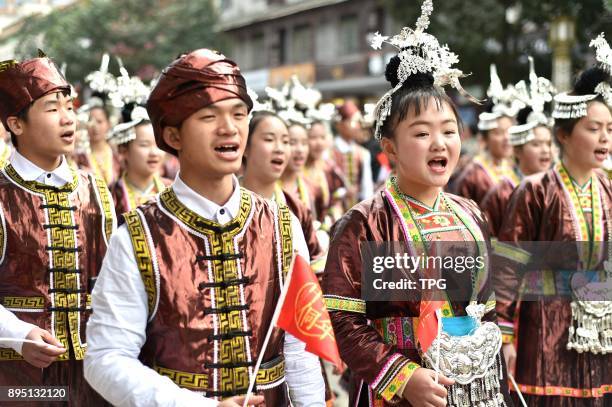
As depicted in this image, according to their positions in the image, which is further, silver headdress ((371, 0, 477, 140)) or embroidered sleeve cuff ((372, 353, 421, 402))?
silver headdress ((371, 0, 477, 140))

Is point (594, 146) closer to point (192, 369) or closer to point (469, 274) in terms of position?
point (469, 274)

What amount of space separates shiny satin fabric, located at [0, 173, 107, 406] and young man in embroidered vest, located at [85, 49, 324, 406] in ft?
4.23

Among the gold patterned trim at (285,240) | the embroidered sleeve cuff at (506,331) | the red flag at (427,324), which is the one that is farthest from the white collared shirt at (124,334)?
the embroidered sleeve cuff at (506,331)

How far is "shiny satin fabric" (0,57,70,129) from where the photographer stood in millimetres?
4180

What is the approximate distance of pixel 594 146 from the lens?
466 cm

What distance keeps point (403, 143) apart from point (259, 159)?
2.14 metres

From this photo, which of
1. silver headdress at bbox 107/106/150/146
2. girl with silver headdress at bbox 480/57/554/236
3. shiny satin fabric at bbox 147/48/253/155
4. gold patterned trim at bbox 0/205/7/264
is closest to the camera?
shiny satin fabric at bbox 147/48/253/155

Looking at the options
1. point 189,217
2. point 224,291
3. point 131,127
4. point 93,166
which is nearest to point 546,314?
point 224,291

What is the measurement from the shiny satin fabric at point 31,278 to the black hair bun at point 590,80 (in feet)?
8.84

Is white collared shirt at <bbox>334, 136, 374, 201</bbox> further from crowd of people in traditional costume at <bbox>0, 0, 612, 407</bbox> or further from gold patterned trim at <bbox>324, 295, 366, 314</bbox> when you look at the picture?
gold patterned trim at <bbox>324, 295, 366, 314</bbox>

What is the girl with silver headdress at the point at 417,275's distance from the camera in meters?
3.23

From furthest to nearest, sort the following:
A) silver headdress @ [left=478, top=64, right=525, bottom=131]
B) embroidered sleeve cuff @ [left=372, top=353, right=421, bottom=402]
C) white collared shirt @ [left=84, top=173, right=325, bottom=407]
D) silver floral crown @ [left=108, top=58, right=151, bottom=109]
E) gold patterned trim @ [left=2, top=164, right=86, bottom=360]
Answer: silver headdress @ [left=478, top=64, right=525, bottom=131]
silver floral crown @ [left=108, top=58, right=151, bottom=109]
gold patterned trim @ [left=2, top=164, right=86, bottom=360]
embroidered sleeve cuff @ [left=372, top=353, right=421, bottom=402]
white collared shirt @ [left=84, top=173, right=325, bottom=407]

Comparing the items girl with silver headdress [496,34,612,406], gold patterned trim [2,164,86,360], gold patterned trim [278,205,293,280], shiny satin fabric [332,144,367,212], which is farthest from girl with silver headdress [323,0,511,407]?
shiny satin fabric [332,144,367,212]

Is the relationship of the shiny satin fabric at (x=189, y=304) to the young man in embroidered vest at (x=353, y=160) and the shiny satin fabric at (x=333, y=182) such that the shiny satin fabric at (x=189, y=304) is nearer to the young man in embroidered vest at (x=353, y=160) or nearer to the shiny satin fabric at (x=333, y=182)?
the shiny satin fabric at (x=333, y=182)
